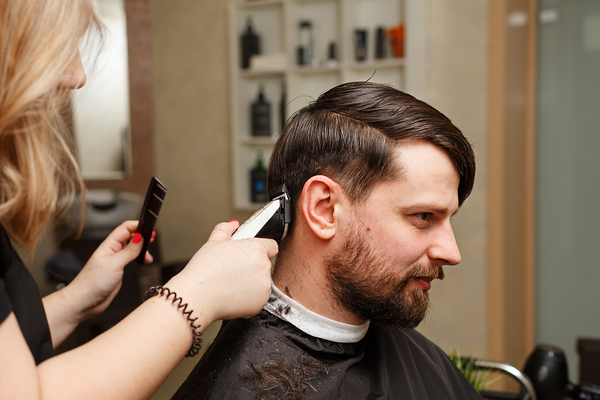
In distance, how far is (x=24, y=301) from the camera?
2.71ft

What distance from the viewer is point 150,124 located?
479 centimetres

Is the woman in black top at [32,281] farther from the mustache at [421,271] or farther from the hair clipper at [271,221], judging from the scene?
the mustache at [421,271]

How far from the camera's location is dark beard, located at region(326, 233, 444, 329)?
118 centimetres

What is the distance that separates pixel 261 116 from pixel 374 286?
9.52 feet

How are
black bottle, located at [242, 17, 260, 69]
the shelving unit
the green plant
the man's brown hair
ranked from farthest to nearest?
black bottle, located at [242, 17, 260, 69]
the shelving unit
the green plant
the man's brown hair

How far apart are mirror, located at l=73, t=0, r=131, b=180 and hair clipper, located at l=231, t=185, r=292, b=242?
4047 millimetres

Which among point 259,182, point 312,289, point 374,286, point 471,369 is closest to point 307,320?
point 312,289

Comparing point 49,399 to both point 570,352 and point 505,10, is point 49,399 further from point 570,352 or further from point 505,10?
point 570,352

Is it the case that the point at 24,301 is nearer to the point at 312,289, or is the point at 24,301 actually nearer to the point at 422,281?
the point at 312,289

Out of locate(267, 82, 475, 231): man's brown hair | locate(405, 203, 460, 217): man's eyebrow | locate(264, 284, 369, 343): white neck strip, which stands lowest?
locate(264, 284, 369, 343): white neck strip

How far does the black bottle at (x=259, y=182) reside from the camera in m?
3.91

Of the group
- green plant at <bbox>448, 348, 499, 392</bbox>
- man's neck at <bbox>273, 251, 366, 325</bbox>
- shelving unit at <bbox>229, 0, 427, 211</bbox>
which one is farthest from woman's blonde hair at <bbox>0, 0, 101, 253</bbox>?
shelving unit at <bbox>229, 0, 427, 211</bbox>

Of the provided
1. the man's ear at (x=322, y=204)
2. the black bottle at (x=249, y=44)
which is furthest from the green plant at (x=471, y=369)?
the black bottle at (x=249, y=44)

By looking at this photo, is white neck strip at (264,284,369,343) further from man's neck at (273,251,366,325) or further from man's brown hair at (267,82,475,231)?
Answer: man's brown hair at (267,82,475,231)
